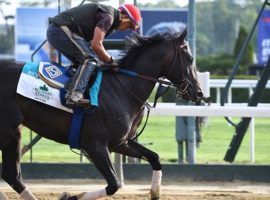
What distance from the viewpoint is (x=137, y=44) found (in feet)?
27.6

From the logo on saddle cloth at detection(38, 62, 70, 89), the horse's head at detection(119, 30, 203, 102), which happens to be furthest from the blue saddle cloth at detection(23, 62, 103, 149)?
the horse's head at detection(119, 30, 203, 102)

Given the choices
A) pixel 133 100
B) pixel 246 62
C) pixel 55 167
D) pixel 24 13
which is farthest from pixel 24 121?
pixel 246 62

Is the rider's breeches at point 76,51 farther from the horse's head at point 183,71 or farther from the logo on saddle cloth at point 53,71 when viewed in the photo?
the horse's head at point 183,71

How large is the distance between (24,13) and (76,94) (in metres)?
21.4

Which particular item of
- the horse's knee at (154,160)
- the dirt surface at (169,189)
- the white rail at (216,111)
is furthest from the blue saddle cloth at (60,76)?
the white rail at (216,111)

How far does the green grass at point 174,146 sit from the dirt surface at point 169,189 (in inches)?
55.1

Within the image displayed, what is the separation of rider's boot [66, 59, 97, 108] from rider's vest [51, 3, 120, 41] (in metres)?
0.44

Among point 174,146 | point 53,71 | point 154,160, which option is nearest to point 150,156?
point 154,160

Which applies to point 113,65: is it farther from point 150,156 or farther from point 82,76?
point 150,156

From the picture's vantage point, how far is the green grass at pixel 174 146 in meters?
13.0

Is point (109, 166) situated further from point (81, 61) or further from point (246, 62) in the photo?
point (246, 62)

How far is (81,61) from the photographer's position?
26.6 feet

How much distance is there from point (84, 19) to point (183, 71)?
1194 millimetres

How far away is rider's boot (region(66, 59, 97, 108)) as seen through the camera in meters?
7.80
